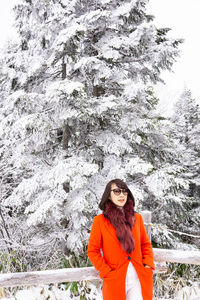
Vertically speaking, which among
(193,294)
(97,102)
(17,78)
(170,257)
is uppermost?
(17,78)

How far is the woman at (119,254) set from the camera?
2332 mm

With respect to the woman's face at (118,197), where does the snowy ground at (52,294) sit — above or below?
below

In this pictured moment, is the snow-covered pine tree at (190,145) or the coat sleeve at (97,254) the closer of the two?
the coat sleeve at (97,254)

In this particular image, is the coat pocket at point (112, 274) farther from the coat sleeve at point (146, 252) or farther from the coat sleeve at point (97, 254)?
the coat sleeve at point (146, 252)

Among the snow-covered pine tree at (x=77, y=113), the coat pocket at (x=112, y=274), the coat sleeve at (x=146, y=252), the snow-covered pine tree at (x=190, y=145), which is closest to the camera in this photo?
the coat pocket at (x=112, y=274)

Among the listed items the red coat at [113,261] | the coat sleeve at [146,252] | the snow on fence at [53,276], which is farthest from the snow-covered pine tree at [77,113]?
the red coat at [113,261]

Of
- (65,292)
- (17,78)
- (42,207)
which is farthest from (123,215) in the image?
(17,78)

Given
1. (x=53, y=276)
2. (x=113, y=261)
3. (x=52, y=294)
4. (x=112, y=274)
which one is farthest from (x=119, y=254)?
(x=52, y=294)

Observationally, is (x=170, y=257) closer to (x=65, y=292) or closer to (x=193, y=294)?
(x=193, y=294)

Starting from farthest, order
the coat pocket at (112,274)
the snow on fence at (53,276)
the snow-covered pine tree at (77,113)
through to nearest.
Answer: the snow-covered pine tree at (77,113) → the snow on fence at (53,276) → the coat pocket at (112,274)

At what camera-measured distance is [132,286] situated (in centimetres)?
237

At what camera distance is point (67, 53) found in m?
6.63

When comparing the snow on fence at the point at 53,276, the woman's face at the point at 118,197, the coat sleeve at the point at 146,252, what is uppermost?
the woman's face at the point at 118,197

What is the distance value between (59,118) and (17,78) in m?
2.36
